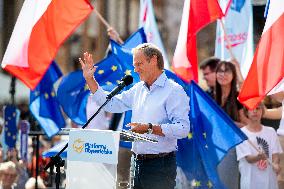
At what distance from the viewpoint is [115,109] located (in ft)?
Answer: 26.2

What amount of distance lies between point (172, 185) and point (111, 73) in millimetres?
3462

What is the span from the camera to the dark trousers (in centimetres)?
763

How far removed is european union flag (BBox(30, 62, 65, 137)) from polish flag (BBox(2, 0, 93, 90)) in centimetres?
178

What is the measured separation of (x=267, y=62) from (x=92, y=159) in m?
2.09

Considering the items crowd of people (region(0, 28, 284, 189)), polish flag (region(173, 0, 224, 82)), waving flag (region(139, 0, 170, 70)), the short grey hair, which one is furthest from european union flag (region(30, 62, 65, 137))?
the short grey hair

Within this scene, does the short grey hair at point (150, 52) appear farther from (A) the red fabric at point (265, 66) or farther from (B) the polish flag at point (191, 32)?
(B) the polish flag at point (191, 32)

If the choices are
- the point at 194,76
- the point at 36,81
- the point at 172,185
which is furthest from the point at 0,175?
the point at 172,185

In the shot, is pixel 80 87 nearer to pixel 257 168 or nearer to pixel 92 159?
pixel 257 168

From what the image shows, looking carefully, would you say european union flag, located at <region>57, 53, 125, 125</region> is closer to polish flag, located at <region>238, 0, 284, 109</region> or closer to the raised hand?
polish flag, located at <region>238, 0, 284, 109</region>

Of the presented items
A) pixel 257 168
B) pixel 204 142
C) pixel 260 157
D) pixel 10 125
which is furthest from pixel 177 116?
pixel 10 125

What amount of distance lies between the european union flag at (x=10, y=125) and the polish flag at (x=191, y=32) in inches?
109

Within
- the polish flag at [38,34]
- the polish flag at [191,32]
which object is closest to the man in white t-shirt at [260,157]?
the polish flag at [191,32]

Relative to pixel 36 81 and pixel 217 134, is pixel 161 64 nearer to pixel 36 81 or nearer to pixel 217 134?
pixel 217 134

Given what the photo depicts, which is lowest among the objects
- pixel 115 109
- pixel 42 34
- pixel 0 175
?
pixel 0 175
